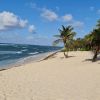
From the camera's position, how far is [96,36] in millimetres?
34812

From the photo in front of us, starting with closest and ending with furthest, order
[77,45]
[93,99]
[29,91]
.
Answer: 1. [93,99]
2. [29,91]
3. [77,45]

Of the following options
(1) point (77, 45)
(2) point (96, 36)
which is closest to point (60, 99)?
(2) point (96, 36)

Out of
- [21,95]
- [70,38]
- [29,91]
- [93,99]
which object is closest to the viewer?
[93,99]

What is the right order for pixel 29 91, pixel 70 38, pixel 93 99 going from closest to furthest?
pixel 93 99 → pixel 29 91 → pixel 70 38

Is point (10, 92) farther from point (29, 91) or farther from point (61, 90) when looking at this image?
point (61, 90)

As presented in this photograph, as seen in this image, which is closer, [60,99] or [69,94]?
[60,99]

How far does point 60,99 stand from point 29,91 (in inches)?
108

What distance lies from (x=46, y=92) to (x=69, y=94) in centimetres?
140

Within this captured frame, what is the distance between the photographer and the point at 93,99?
1306cm

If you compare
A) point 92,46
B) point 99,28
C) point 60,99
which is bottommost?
point 60,99

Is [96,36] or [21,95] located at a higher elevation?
[96,36]

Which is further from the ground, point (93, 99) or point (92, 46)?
point (92, 46)

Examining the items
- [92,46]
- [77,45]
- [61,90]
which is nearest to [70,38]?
[92,46]

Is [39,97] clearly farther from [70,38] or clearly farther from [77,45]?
[77,45]
